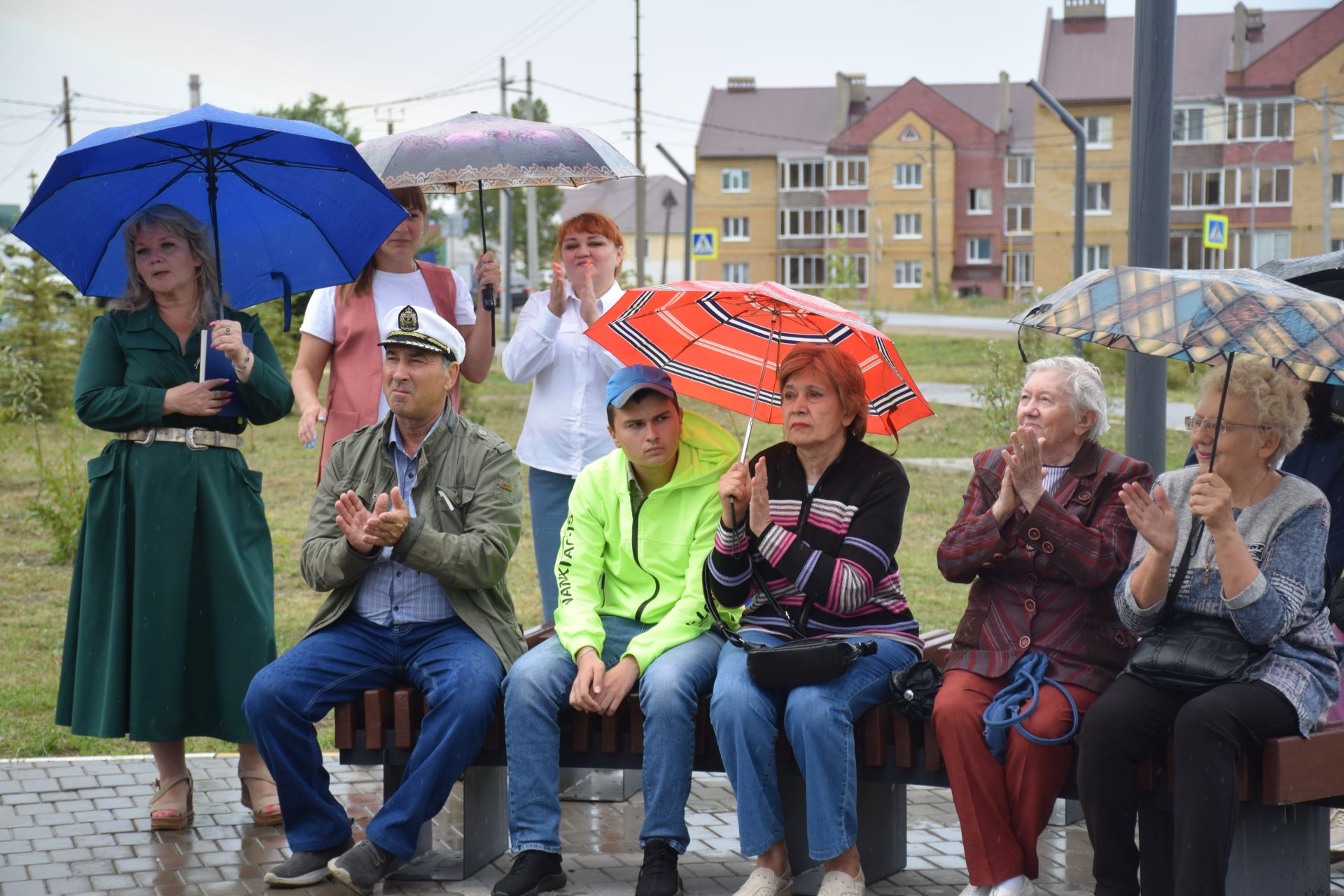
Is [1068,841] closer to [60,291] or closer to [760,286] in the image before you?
[760,286]

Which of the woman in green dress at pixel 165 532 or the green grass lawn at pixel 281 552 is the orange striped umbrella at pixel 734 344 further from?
the green grass lawn at pixel 281 552

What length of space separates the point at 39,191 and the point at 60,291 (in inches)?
551

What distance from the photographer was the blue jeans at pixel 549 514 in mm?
5688

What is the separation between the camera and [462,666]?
4.66 metres

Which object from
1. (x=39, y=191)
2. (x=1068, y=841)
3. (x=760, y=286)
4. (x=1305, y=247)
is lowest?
(x=1068, y=841)

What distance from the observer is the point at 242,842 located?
5.08 meters

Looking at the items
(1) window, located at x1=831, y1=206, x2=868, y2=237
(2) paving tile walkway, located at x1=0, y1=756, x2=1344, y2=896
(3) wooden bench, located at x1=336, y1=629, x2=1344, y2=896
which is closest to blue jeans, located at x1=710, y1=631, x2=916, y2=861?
(3) wooden bench, located at x1=336, y1=629, x2=1344, y2=896

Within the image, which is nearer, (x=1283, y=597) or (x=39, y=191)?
(x=1283, y=597)

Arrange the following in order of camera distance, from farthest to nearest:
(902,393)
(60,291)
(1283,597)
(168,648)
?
(60,291) → (168,648) → (902,393) → (1283,597)

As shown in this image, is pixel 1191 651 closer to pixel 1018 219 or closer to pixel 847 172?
pixel 1018 219

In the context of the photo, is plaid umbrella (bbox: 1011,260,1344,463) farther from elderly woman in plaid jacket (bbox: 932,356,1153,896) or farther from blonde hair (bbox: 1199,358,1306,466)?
elderly woman in plaid jacket (bbox: 932,356,1153,896)

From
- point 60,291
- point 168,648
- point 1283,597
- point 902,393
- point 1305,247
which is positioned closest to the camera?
point 1283,597

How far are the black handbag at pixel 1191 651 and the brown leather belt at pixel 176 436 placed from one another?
3203 mm

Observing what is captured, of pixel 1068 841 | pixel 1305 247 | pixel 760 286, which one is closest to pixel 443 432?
pixel 760 286
